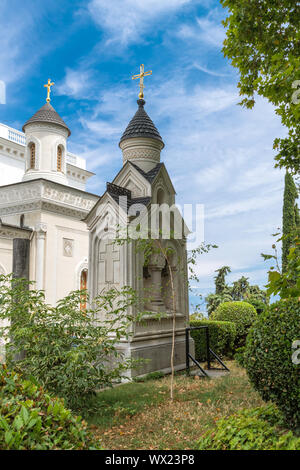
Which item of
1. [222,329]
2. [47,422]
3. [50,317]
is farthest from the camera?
[222,329]

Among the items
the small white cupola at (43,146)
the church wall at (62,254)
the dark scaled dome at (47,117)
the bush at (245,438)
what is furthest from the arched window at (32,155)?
the bush at (245,438)

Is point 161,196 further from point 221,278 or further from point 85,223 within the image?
point 221,278

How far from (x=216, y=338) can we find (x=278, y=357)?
8.28m

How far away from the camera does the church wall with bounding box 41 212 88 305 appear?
55.5 feet

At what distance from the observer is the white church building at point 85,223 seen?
9875 millimetres

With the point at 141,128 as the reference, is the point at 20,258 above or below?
below

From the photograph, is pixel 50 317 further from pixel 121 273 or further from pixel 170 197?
pixel 170 197

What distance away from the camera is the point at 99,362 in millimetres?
6461

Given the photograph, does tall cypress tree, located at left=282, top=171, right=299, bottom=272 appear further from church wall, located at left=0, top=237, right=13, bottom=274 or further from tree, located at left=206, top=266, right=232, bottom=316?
church wall, located at left=0, top=237, right=13, bottom=274

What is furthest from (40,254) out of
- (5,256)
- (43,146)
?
(43,146)

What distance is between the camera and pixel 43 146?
19.2 meters
